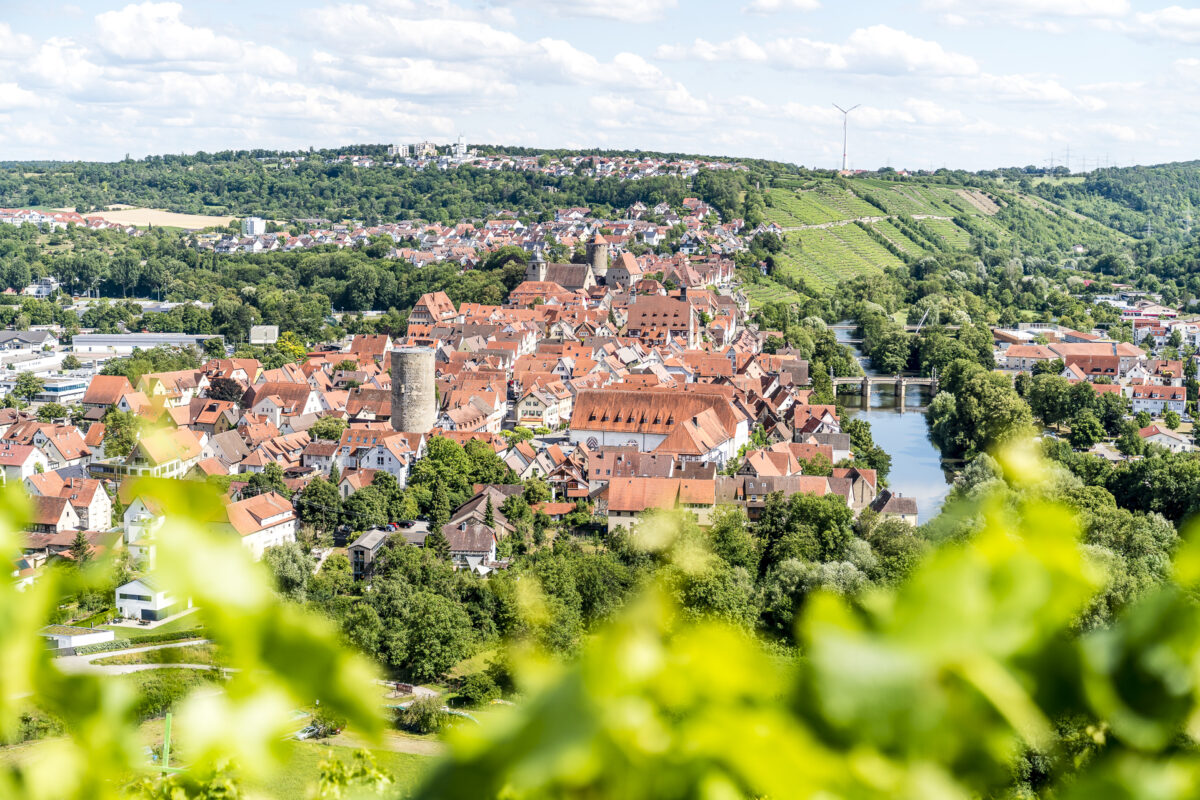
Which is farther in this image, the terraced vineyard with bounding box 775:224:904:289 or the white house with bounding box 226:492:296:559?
the terraced vineyard with bounding box 775:224:904:289

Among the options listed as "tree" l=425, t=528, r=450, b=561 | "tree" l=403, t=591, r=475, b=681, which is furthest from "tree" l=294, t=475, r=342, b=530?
"tree" l=403, t=591, r=475, b=681

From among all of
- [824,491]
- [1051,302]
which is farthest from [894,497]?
[1051,302]

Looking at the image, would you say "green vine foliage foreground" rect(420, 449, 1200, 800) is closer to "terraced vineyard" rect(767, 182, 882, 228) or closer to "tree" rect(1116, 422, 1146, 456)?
"tree" rect(1116, 422, 1146, 456)

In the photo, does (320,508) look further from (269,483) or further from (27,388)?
(27,388)

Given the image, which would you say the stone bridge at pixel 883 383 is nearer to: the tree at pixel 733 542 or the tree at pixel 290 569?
the tree at pixel 733 542

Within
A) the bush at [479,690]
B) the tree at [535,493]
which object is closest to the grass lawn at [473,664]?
the bush at [479,690]

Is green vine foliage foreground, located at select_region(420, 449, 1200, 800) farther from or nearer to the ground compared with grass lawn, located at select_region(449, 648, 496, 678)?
farther from the ground

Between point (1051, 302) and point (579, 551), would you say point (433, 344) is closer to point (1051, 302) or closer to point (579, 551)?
point (579, 551)

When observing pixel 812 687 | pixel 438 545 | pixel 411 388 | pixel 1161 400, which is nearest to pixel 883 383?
pixel 1161 400

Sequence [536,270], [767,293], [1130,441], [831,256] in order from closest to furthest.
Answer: [1130,441]
[536,270]
[767,293]
[831,256]
